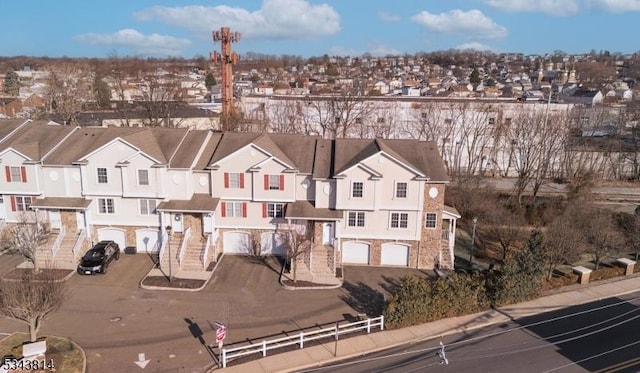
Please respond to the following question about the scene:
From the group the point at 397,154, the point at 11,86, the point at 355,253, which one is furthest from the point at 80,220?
the point at 11,86

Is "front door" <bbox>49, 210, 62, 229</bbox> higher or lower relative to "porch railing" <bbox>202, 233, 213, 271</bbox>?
higher

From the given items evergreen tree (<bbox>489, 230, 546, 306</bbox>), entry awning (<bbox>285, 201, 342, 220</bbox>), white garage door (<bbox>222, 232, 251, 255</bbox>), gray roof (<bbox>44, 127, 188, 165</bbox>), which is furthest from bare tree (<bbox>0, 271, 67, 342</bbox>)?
evergreen tree (<bbox>489, 230, 546, 306</bbox>)

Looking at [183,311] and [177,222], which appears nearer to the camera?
[183,311]

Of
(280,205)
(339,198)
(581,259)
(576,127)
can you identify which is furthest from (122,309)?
(576,127)

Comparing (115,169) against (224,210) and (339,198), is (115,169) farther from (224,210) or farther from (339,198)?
(339,198)

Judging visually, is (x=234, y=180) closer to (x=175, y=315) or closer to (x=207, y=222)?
(x=207, y=222)

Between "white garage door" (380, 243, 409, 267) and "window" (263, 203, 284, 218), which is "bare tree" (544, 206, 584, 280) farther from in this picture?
"window" (263, 203, 284, 218)

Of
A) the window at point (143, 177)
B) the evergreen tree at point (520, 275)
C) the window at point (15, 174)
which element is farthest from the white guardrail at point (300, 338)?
the window at point (15, 174)
